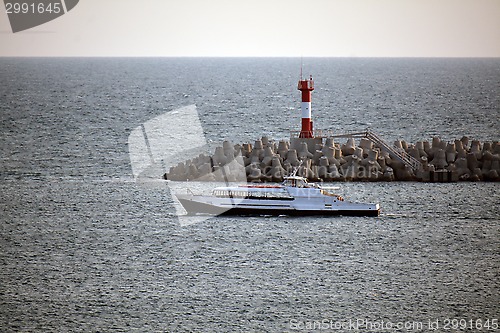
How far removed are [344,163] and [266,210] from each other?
11.2 meters

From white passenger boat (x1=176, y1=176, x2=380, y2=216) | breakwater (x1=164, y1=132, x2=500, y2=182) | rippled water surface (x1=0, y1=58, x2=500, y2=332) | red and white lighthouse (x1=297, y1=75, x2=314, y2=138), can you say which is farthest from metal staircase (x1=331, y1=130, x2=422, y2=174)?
white passenger boat (x1=176, y1=176, x2=380, y2=216)

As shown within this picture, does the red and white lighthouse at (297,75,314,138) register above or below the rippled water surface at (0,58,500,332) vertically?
above

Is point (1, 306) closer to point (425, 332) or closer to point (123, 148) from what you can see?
point (425, 332)

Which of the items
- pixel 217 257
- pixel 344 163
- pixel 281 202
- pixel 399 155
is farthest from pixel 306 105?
pixel 217 257

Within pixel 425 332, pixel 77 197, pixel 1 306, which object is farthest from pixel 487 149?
pixel 1 306

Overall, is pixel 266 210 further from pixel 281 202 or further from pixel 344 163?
pixel 344 163

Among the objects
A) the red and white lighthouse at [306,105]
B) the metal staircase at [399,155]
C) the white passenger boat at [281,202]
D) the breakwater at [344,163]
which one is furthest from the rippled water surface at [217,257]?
the red and white lighthouse at [306,105]

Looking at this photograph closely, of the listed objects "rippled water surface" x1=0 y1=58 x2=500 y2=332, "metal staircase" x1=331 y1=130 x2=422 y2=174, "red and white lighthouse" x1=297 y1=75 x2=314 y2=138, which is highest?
"red and white lighthouse" x1=297 y1=75 x2=314 y2=138

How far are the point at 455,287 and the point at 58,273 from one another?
1663cm

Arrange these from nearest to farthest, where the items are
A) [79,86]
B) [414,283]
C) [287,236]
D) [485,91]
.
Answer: [414,283] → [287,236] → [485,91] → [79,86]

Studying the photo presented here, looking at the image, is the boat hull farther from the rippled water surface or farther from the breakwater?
the breakwater

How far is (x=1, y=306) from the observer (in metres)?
39.0

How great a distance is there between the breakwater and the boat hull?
7.37m

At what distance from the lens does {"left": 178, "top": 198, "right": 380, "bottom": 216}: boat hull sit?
53625 millimetres
